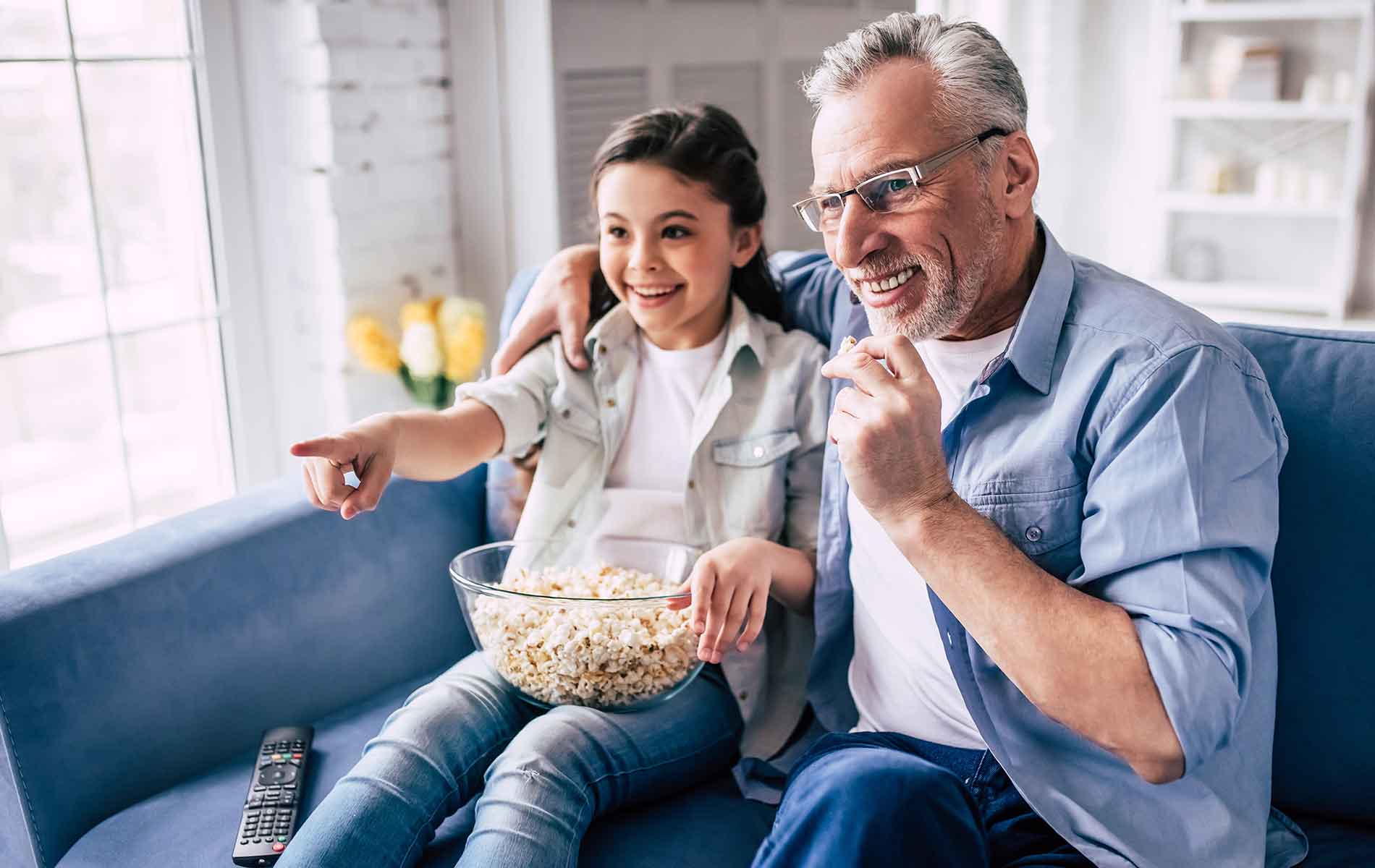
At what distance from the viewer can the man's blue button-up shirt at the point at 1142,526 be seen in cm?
103

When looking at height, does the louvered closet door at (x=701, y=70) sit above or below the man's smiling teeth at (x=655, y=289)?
above

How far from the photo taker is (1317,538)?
51.4 inches

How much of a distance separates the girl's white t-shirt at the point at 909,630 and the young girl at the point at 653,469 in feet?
0.40

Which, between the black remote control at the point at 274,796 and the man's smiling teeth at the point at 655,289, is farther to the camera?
the man's smiling teeth at the point at 655,289

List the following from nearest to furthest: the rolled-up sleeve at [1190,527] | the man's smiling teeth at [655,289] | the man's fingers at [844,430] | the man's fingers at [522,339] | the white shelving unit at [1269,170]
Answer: the rolled-up sleeve at [1190,527]
the man's fingers at [844,430]
the man's smiling teeth at [655,289]
the man's fingers at [522,339]
the white shelving unit at [1269,170]

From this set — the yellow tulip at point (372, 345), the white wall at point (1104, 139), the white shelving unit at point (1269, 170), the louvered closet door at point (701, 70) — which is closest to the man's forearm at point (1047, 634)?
the louvered closet door at point (701, 70)

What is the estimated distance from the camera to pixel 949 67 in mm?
1211

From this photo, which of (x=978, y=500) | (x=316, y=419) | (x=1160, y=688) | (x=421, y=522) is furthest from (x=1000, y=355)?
(x=316, y=419)

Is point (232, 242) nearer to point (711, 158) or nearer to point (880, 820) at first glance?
point (711, 158)

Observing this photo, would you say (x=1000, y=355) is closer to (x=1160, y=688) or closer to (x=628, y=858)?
(x=1160, y=688)

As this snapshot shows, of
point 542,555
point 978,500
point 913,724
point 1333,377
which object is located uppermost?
point 1333,377

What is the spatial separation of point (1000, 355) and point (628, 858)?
0.69m

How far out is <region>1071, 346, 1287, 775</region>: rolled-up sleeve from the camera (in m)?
1.01

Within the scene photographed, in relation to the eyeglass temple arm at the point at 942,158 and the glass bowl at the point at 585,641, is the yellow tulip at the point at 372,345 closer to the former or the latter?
the glass bowl at the point at 585,641
